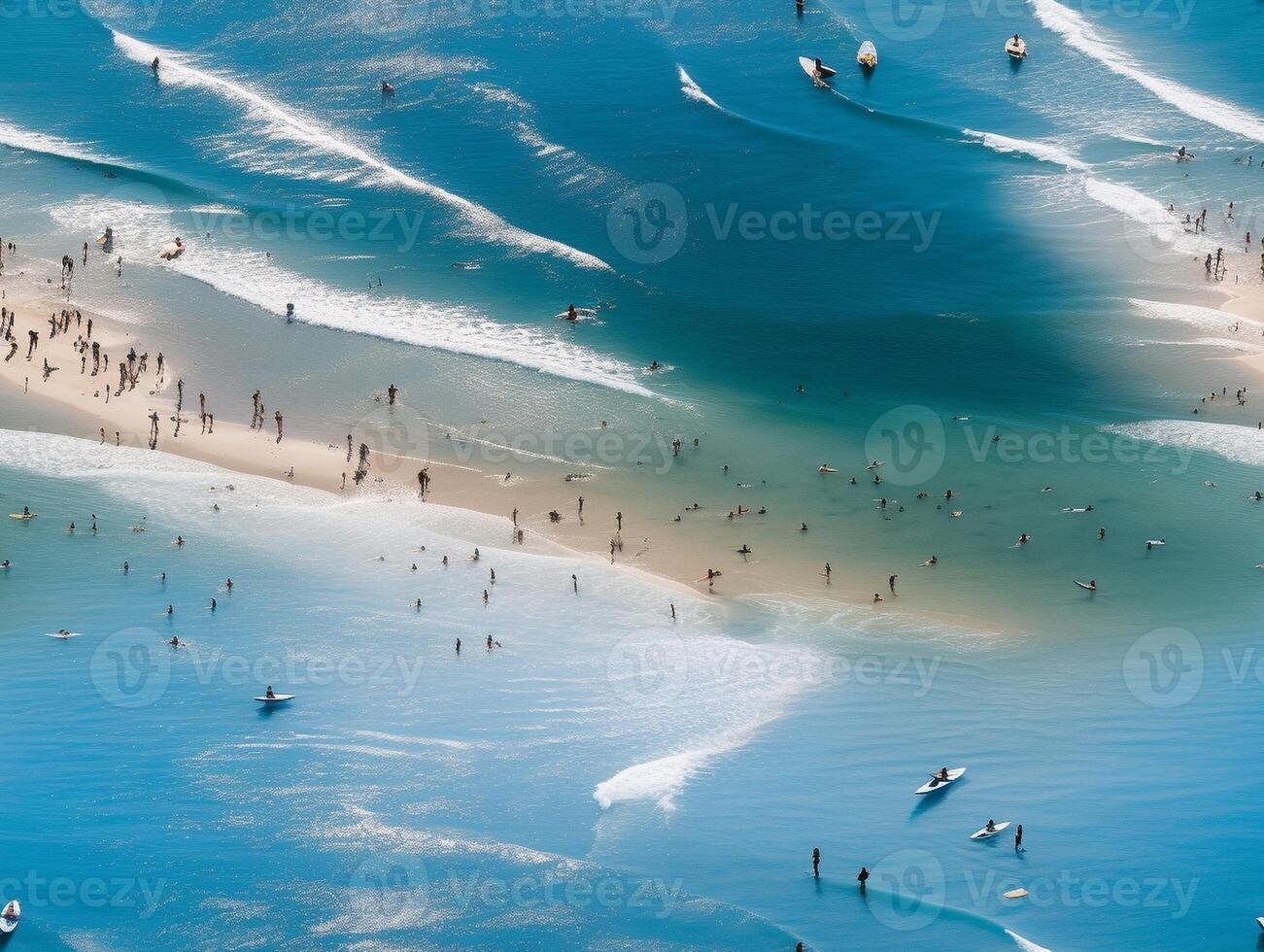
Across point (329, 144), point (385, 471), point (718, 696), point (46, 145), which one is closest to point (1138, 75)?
point (329, 144)

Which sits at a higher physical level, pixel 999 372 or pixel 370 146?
pixel 370 146

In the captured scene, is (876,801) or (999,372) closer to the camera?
(876,801)

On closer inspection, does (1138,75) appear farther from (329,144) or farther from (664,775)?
(664,775)

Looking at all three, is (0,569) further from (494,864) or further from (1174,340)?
(1174,340)

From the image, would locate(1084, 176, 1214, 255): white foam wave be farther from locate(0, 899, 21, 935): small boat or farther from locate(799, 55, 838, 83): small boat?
locate(0, 899, 21, 935): small boat

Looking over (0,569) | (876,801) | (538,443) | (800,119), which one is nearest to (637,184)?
(800,119)

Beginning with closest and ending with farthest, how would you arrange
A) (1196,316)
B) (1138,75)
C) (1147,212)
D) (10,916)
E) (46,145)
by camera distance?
1. (10,916)
2. (1196,316)
3. (1147,212)
4. (46,145)
5. (1138,75)

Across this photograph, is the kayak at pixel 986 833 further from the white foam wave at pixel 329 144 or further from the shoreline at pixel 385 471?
the white foam wave at pixel 329 144
